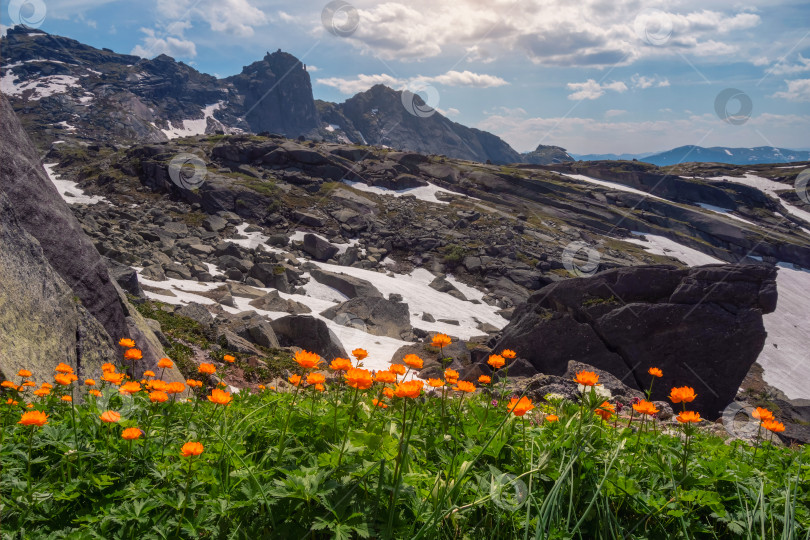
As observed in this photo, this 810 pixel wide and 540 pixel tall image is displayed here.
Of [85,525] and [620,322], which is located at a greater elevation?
[85,525]

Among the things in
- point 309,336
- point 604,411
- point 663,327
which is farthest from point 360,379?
point 663,327

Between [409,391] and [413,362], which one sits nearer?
[409,391]

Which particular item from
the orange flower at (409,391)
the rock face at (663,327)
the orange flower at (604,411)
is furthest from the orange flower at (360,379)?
the rock face at (663,327)

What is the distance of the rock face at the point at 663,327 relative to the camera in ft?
56.7

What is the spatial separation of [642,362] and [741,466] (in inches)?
681

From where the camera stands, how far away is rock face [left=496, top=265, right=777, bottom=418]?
17.3 metres

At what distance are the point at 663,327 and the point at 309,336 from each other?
1484cm

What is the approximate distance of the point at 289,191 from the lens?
6166 cm

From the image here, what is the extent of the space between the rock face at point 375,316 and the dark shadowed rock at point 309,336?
5320mm

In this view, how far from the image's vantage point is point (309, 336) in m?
18.9

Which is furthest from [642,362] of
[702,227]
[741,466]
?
[702,227]

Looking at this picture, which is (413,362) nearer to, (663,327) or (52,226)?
(52,226)

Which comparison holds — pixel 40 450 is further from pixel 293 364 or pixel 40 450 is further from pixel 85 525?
pixel 293 364

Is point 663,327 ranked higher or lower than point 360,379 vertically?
lower
